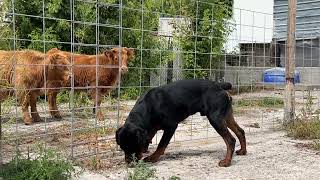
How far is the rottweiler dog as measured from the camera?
5602 mm

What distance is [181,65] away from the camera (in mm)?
11477

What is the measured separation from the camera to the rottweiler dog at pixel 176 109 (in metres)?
5.60

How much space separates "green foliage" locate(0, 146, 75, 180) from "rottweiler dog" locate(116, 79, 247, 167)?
1036 millimetres

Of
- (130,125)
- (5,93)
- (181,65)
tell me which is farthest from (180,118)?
(181,65)

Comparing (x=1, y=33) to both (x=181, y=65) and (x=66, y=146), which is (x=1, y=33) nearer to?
(x=66, y=146)

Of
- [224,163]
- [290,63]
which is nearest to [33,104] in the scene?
[224,163]

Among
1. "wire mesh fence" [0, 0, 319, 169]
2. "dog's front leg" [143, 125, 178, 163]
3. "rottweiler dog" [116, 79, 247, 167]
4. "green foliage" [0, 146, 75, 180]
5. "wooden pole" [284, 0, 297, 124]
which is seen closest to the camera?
"green foliage" [0, 146, 75, 180]

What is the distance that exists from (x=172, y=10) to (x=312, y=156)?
27.7ft

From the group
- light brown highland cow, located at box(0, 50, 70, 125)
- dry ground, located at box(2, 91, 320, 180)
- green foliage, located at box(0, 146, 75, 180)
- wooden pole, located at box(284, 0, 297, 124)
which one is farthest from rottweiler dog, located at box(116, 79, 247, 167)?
wooden pole, located at box(284, 0, 297, 124)

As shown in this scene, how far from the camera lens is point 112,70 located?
9820mm

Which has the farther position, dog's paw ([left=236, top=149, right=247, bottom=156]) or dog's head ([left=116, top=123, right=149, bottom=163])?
dog's paw ([left=236, top=149, right=247, bottom=156])

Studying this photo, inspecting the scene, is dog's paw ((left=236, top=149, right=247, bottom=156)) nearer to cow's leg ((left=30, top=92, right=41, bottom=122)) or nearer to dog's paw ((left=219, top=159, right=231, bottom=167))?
dog's paw ((left=219, top=159, right=231, bottom=167))

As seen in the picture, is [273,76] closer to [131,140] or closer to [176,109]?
[176,109]

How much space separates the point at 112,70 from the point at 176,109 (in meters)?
4.29
